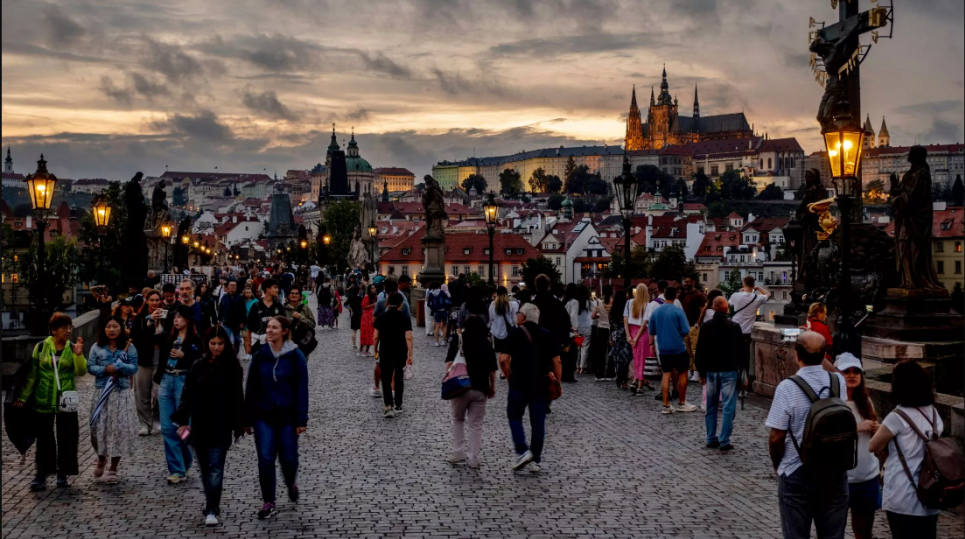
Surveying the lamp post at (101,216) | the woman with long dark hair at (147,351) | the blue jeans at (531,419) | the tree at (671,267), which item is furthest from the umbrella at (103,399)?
the tree at (671,267)

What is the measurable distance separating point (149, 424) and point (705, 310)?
6.17 m

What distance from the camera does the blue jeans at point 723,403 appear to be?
1018 centimetres

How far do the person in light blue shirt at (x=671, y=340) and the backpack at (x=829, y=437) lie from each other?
6.47m

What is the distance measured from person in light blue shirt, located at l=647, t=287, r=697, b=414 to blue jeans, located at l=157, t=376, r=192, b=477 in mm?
5688

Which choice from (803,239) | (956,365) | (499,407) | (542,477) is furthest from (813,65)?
(542,477)

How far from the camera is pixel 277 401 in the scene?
25.7 ft

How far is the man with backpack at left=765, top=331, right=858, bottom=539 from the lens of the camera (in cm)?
573

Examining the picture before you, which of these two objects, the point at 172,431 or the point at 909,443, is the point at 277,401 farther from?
the point at 909,443

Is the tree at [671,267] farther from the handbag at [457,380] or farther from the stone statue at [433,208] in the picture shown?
the handbag at [457,380]

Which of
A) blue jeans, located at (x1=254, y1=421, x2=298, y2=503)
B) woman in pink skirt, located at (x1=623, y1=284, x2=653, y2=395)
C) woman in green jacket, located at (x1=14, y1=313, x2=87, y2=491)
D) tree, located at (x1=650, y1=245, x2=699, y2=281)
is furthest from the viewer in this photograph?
tree, located at (x1=650, y1=245, x2=699, y2=281)

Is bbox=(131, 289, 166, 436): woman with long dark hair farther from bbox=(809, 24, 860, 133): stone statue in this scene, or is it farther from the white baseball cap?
bbox=(809, 24, 860, 133): stone statue

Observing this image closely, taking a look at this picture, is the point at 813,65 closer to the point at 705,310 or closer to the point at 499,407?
the point at 705,310

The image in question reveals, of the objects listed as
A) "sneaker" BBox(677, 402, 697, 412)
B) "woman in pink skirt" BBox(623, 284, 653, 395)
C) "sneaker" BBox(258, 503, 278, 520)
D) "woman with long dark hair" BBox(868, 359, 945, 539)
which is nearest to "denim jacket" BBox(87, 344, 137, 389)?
"sneaker" BBox(258, 503, 278, 520)

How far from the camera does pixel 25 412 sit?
871 centimetres
